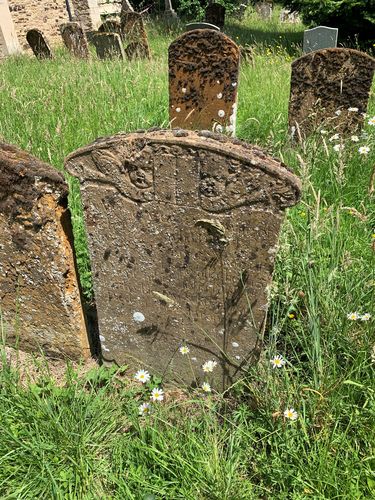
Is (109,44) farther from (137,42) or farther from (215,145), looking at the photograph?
(215,145)

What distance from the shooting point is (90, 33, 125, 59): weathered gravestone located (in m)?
7.64

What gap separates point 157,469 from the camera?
1.78 metres

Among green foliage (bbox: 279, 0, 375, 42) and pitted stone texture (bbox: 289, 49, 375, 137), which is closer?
pitted stone texture (bbox: 289, 49, 375, 137)

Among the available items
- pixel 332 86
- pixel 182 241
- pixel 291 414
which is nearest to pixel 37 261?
pixel 182 241

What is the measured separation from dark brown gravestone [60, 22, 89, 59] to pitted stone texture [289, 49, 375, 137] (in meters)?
5.89

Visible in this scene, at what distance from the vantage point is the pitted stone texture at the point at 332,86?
3764 millimetres

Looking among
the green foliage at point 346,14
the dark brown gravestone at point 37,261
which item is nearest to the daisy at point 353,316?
the dark brown gravestone at point 37,261

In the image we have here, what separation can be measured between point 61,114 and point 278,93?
2.69 m

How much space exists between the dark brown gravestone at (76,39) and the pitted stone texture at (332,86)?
5894mm

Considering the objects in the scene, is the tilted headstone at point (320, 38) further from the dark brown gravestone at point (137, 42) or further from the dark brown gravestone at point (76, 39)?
the dark brown gravestone at point (76, 39)

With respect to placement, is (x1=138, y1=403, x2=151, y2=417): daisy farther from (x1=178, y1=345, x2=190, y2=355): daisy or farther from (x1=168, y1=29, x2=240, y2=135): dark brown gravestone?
(x1=168, y1=29, x2=240, y2=135): dark brown gravestone

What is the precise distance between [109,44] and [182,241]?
7268 mm

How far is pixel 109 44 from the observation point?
7945 millimetres

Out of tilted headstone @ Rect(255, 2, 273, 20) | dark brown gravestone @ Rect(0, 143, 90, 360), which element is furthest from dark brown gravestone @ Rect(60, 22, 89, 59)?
tilted headstone @ Rect(255, 2, 273, 20)
